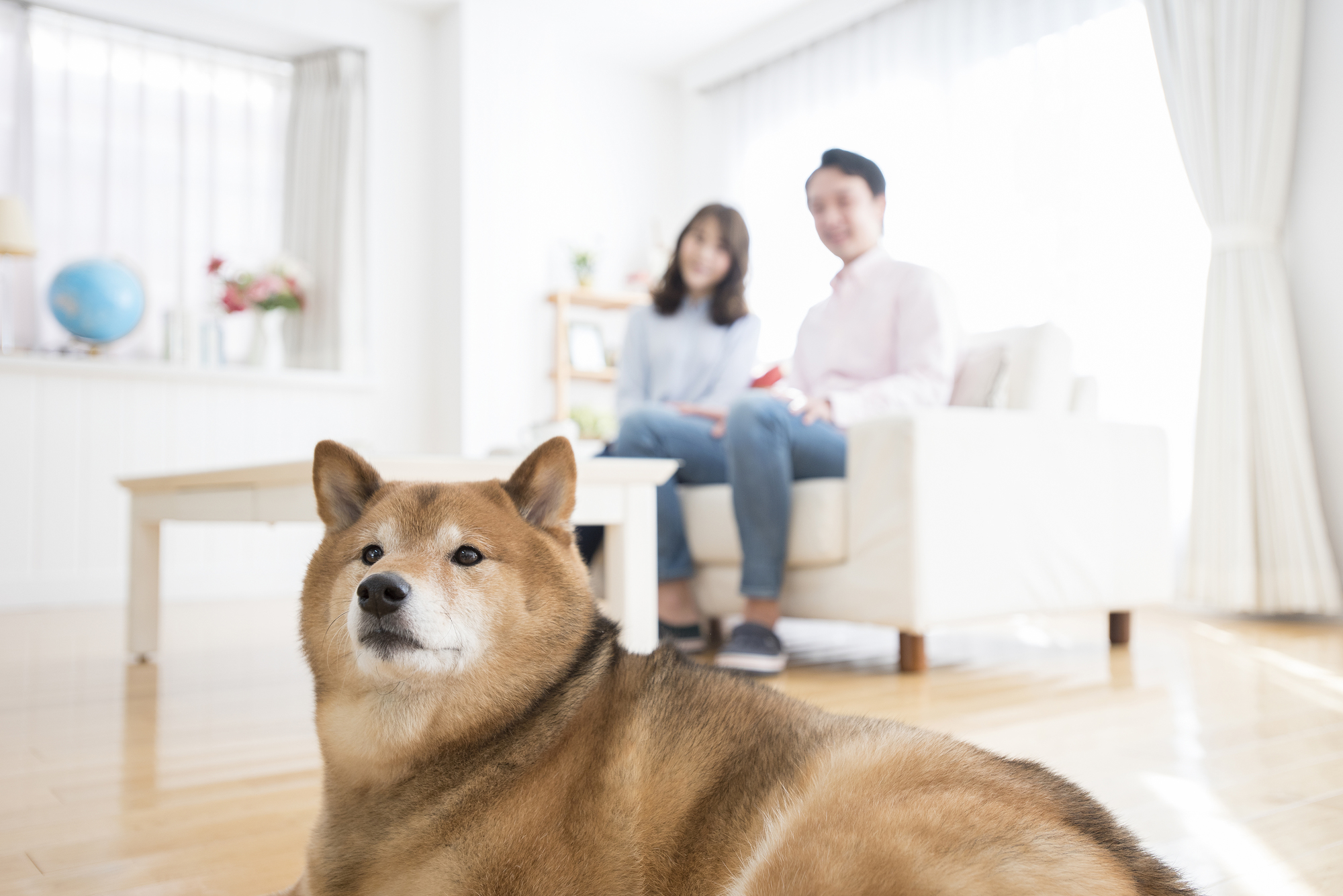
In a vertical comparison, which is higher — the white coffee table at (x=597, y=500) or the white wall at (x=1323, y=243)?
the white wall at (x=1323, y=243)

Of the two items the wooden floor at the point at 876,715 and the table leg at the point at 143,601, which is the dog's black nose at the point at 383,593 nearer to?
the wooden floor at the point at 876,715

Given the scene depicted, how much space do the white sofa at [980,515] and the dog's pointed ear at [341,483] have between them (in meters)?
1.67

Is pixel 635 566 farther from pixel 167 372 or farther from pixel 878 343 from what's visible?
pixel 167 372

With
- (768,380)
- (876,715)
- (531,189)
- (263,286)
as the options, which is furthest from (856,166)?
(263,286)

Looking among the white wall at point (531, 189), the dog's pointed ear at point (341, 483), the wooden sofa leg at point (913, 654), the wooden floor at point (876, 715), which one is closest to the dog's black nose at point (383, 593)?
the dog's pointed ear at point (341, 483)

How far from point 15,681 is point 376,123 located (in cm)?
374

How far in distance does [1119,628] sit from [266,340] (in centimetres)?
→ 422

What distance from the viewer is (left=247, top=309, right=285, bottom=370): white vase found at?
5031mm

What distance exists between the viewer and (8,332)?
177 inches

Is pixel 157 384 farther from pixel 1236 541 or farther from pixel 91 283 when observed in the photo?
pixel 1236 541

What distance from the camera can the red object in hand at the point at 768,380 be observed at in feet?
10.6

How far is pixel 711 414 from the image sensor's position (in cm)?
297

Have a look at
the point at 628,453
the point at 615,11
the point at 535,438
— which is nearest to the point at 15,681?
the point at 535,438

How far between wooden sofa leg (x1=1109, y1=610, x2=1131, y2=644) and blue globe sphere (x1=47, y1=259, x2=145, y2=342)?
443 cm
